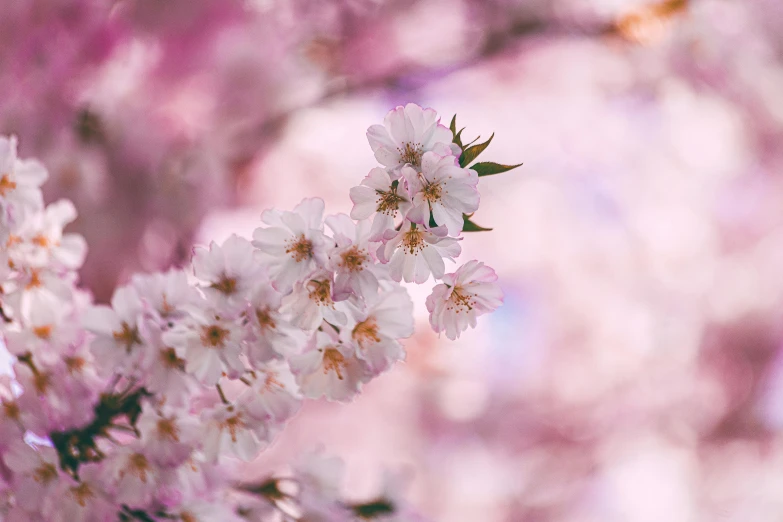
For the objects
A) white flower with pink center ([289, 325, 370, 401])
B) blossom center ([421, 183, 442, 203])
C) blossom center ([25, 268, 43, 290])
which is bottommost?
white flower with pink center ([289, 325, 370, 401])

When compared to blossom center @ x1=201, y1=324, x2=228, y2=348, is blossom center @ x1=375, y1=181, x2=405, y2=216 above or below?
above

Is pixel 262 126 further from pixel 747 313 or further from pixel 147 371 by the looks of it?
pixel 747 313

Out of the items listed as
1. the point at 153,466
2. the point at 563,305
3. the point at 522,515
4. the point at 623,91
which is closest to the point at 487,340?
the point at 563,305

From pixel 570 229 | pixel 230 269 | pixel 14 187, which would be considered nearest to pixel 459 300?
pixel 230 269

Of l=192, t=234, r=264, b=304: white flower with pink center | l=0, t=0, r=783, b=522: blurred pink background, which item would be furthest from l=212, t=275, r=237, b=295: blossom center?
l=0, t=0, r=783, b=522: blurred pink background

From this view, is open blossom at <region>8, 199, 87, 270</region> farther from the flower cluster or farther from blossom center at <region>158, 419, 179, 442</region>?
blossom center at <region>158, 419, 179, 442</region>

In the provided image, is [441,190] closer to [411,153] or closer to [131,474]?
[411,153]
